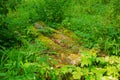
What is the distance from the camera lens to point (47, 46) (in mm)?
5168

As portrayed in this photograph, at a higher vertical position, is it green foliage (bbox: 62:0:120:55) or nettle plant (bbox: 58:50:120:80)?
green foliage (bbox: 62:0:120:55)

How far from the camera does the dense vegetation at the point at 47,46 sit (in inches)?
172

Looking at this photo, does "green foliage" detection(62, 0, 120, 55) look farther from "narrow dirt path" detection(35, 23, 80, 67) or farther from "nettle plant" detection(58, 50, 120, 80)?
"nettle plant" detection(58, 50, 120, 80)

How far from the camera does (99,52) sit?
5277 millimetres

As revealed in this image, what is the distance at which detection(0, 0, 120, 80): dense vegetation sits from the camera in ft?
14.3

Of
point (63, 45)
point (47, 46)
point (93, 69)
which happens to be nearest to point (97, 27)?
point (63, 45)

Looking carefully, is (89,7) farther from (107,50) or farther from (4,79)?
(4,79)

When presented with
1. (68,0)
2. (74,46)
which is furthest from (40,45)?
(68,0)

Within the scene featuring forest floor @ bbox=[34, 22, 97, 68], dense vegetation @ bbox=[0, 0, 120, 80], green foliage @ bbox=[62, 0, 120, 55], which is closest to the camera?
dense vegetation @ bbox=[0, 0, 120, 80]

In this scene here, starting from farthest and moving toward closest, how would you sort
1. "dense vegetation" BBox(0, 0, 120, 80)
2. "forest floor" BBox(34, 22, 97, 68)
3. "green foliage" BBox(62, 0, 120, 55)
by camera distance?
"green foliage" BBox(62, 0, 120, 55)
"forest floor" BBox(34, 22, 97, 68)
"dense vegetation" BBox(0, 0, 120, 80)

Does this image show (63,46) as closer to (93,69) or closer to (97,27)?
(97,27)

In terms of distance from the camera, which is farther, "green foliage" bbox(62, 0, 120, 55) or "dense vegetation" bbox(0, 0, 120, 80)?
"green foliage" bbox(62, 0, 120, 55)

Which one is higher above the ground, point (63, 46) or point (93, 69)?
point (63, 46)

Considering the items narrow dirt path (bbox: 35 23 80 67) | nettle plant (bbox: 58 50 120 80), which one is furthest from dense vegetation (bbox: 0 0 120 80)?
narrow dirt path (bbox: 35 23 80 67)
